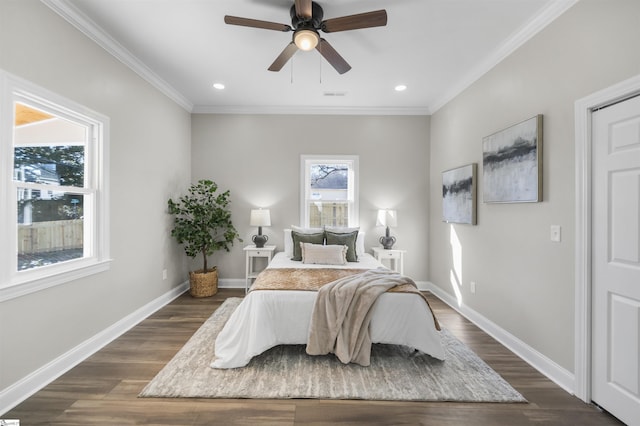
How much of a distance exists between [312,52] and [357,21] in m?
0.95

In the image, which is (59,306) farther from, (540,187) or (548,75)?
(548,75)

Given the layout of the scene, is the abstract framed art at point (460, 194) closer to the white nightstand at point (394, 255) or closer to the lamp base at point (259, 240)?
the white nightstand at point (394, 255)

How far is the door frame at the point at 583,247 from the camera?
6.51ft

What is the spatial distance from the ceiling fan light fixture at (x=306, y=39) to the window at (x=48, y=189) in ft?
6.22

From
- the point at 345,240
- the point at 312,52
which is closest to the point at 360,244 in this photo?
the point at 345,240

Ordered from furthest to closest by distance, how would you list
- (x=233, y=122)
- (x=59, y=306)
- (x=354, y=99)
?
(x=233, y=122) → (x=354, y=99) → (x=59, y=306)

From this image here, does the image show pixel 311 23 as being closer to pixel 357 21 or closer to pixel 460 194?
pixel 357 21

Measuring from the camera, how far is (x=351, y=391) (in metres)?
2.09

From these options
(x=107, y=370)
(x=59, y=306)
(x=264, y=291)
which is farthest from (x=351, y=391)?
(x=59, y=306)

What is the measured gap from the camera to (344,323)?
2.45 meters

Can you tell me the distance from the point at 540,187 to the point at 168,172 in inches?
165

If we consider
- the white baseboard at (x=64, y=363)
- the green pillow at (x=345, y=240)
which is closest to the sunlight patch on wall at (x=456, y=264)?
the green pillow at (x=345, y=240)

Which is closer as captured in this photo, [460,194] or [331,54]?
[331,54]

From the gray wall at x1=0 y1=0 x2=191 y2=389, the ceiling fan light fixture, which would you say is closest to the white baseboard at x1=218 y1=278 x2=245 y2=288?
the gray wall at x1=0 y1=0 x2=191 y2=389
